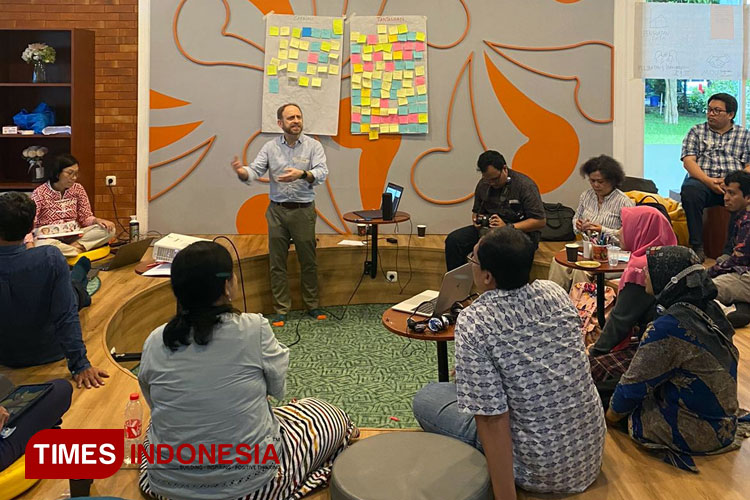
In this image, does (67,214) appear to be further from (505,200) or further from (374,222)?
(505,200)

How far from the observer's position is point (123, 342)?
4453mm

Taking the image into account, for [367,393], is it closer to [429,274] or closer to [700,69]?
[429,274]

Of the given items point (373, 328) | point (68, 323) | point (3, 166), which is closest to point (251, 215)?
point (373, 328)

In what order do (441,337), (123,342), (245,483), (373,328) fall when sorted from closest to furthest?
(245,483), (441,337), (123,342), (373,328)

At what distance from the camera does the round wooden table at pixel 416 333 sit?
2910 mm

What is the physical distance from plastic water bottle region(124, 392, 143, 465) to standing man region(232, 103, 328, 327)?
2.52 meters

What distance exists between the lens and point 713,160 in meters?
5.70

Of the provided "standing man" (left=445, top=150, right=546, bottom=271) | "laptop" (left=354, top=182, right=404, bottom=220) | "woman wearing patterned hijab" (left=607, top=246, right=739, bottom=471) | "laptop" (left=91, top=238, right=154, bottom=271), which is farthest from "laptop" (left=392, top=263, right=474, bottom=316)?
"laptop" (left=91, top=238, right=154, bottom=271)

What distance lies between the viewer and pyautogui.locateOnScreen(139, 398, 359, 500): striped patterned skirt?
7.66 feet

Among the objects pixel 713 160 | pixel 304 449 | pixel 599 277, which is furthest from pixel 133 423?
pixel 713 160

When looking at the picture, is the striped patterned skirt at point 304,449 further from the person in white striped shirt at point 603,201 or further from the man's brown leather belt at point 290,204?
the man's brown leather belt at point 290,204

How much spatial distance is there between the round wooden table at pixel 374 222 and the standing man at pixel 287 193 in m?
0.34

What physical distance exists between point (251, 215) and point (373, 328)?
1859 millimetres

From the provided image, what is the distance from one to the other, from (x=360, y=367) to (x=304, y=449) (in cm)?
207
